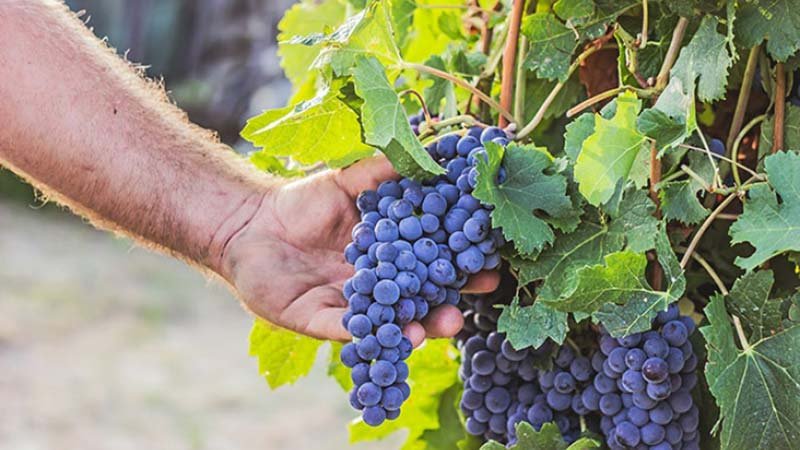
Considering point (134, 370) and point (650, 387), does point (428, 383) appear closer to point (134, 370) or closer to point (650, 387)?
point (650, 387)

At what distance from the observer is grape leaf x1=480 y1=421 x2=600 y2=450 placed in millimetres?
918

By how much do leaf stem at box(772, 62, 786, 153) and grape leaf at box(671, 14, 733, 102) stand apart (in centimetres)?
7

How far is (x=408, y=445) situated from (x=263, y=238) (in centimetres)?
32

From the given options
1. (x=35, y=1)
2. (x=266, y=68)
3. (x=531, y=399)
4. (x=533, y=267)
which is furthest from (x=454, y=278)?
(x=266, y=68)

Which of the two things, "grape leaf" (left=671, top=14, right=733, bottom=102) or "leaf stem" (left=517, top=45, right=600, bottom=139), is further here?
"leaf stem" (left=517, top=45, right=600, bottom=139)

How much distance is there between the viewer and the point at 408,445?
1.22 meters

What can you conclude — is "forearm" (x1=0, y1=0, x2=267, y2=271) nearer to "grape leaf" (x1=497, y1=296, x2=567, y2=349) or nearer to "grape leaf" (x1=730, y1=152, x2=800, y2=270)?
"grape leaf" (x1=497, y1=296, x2=567, y2=349)

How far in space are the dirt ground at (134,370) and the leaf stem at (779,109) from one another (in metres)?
3.02

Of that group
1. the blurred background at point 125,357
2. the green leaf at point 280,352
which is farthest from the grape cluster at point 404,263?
the blurred background at point 125,357

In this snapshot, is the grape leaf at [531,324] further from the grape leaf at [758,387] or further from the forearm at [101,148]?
the forearm at [101,148]

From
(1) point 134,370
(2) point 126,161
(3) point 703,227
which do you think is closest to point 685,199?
(3) point 703,227

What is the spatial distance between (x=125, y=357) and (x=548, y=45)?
12.3ft

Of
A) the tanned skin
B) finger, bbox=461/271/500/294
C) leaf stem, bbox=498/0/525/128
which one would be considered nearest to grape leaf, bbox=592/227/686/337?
finger, bbox=461/271/500/294

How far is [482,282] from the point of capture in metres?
0.93
